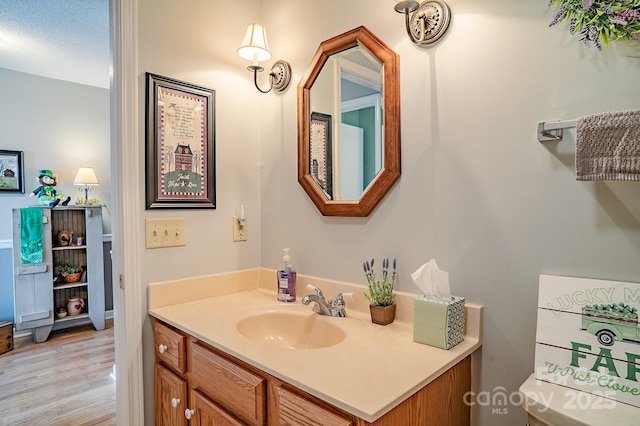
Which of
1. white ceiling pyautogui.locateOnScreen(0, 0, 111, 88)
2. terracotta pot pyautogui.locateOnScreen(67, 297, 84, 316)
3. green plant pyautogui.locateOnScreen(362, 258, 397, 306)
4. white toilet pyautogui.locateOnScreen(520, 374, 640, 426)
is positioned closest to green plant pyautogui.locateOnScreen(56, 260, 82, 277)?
terracotta pot pyautogui.locateOnScreen(67, 297, 84, 316)

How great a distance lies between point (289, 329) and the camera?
1.45m

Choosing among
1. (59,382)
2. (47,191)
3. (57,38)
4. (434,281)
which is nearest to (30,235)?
(47,191)

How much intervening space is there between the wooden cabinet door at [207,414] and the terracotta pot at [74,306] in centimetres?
313

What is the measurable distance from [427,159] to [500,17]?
46 centimetres

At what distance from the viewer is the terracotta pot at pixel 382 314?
4.18 feet

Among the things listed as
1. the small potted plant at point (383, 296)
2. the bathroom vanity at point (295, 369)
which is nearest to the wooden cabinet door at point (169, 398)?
the bathroom vanity at point (295, 369)

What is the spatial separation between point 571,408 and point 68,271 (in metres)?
4.26

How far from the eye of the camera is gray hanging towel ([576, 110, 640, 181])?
2.66 feet

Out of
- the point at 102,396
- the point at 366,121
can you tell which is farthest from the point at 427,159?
the point at 102,396

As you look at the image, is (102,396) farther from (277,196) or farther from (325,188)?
(325,188)

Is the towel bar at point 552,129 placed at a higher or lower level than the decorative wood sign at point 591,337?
higher

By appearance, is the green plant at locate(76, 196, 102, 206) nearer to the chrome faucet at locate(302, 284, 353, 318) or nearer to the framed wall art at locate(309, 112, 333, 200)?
the framed wall art at locate(309, 112, 333, 200)

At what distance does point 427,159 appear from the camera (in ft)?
4.10

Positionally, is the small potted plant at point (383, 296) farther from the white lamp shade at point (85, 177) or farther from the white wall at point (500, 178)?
the white lamp shade at point (85, 177)
